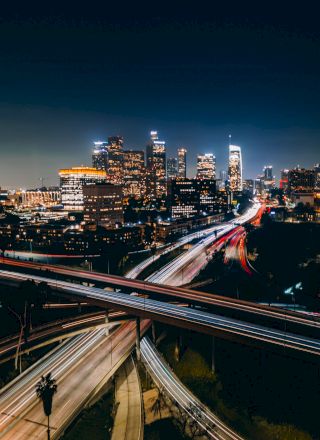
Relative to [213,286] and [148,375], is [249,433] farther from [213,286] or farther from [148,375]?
[213,286]

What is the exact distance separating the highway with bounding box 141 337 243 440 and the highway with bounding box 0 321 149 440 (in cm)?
286

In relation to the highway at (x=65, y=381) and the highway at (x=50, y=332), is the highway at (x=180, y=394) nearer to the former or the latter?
the highway at (x=65, y=381)

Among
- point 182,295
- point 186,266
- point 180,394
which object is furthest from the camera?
point 186,266

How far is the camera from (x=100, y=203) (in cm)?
15225

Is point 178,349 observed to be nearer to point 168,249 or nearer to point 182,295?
point 182,295

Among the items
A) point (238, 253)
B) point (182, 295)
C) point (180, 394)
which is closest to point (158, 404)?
point (180, 394)

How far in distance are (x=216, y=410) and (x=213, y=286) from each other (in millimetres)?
35209

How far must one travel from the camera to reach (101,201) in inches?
5999

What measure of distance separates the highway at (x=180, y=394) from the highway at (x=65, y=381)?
2.86m

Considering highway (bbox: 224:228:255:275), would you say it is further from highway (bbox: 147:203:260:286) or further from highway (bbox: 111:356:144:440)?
highway (bbox: 111:356:144:440)

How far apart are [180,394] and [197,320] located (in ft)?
26.5

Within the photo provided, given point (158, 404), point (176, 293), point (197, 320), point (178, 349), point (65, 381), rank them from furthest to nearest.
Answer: point (176, 293), point (178, 349), point (197, 320), point (158, 404), point (65, 381)

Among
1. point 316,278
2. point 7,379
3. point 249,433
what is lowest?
point 249,433

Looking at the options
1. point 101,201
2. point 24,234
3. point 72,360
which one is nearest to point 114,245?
point 24,234
